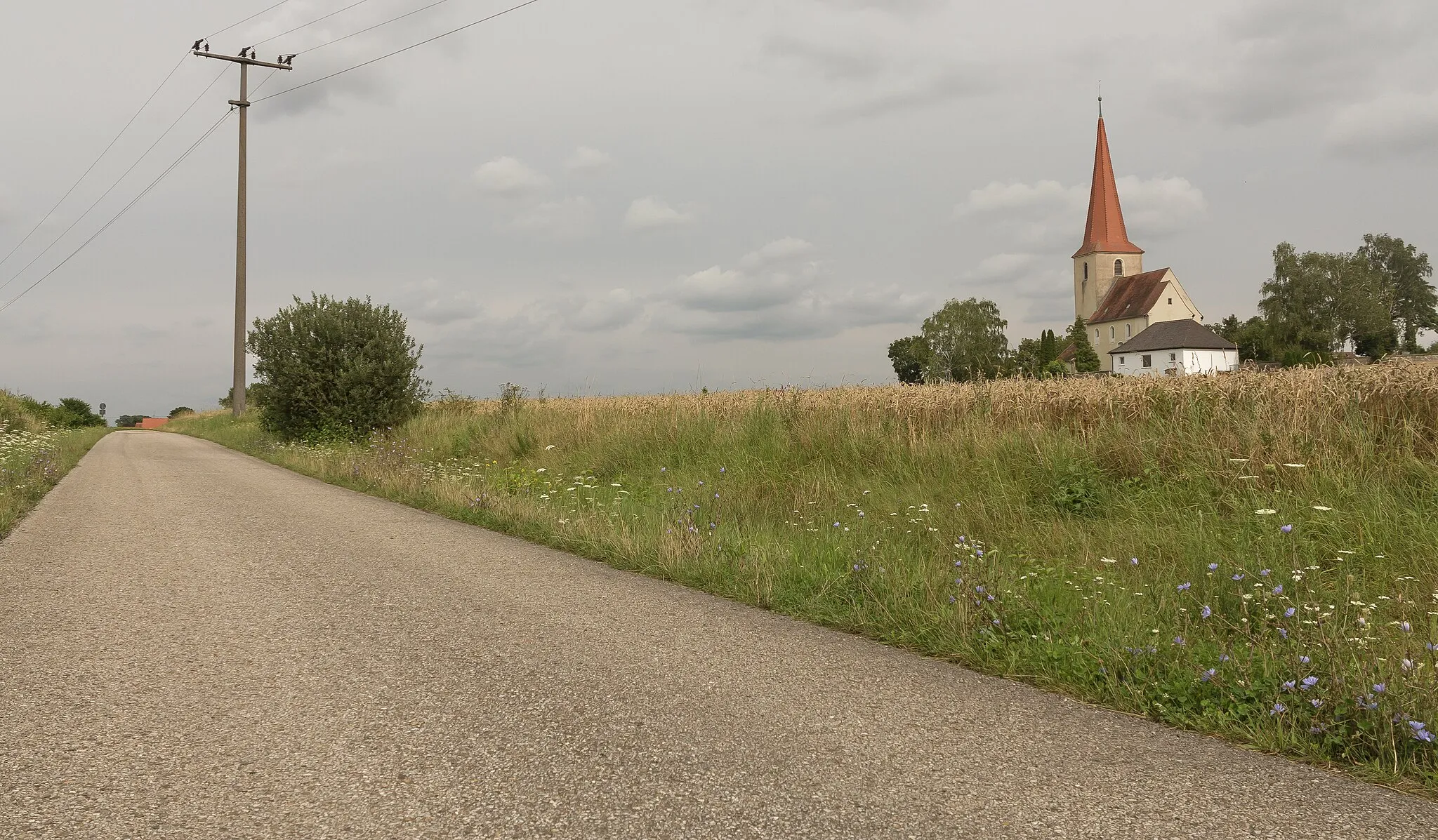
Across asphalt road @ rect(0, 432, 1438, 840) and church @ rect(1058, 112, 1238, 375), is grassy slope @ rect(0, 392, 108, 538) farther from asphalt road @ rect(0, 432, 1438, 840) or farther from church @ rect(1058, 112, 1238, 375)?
church @ rect(1058, 112, 1238, 375)

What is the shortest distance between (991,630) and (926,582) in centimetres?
70

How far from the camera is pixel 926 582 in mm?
5809

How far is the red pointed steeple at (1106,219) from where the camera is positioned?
10994cm

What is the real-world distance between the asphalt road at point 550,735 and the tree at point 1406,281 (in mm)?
106408

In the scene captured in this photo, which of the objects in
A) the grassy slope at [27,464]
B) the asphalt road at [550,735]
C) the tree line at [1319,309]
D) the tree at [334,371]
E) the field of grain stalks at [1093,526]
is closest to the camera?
the asphalt road at [550,735]

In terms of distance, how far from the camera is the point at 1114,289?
362 ft

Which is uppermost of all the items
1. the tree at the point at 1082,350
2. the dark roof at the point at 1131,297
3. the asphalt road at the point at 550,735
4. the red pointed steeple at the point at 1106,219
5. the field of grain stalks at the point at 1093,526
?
the red pointed steeple at the point at 1106,219

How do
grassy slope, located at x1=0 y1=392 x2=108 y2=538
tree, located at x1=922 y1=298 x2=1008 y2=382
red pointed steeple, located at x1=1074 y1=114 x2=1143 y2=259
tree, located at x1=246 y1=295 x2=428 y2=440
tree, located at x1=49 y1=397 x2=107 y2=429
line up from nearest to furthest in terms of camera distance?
grassy slope, located at x1=0 y1=392 x2=108 y2=538 < tree, located at x1=246 y1=295 x2=428 y2=440 < tree, located at x1=49 y1=397 x2=107 y2=429 < tree, located at x1=922 y1=298 x2=1008 y2=382 < red pointed steeple, located at x1=1074 y1=114 x2=1143 y2=259

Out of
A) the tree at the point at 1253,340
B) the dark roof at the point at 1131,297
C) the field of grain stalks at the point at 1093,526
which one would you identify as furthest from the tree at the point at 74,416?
the dark roof at the point at 1131,297

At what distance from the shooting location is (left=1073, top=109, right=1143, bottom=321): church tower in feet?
361

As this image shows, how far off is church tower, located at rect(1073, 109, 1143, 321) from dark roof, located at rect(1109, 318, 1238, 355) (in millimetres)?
18197

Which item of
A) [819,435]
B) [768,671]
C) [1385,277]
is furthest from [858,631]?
[1385,277]

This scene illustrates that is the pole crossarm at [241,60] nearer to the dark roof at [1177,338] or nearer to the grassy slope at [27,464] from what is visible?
the grassy slope at [27,464]

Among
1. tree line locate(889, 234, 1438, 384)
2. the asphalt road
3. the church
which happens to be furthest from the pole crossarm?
the church
